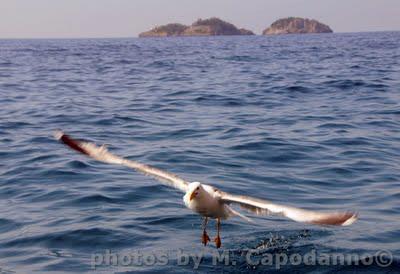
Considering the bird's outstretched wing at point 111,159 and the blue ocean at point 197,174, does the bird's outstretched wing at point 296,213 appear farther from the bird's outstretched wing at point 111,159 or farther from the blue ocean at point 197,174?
the blue ocean at point 197,174

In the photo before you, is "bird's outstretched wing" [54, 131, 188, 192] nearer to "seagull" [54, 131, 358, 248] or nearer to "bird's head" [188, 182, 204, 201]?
"seagull" [54, 131, 358, 248]

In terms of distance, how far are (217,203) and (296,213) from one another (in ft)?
6.54

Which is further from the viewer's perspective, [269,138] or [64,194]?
[269,138]

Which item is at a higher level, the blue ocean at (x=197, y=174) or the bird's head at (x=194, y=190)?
the bird's head at (x=194, y=190)

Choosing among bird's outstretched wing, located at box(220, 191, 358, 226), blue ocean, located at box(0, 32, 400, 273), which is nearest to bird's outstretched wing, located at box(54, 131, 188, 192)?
bird's outstretched wing, located at box(220, 191, 358, 226)

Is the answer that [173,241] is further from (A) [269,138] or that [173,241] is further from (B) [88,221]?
(A) [269,138]

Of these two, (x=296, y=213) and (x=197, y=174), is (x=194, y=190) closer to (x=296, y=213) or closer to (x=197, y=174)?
(x=296, y=213)

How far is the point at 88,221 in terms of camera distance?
1141 centimetres

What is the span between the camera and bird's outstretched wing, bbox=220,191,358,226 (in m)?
A: 6.59

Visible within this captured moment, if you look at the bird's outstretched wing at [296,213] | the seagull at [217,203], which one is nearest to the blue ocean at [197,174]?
the seagull at [217,203]

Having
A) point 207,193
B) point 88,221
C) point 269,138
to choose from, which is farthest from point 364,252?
point 269,138

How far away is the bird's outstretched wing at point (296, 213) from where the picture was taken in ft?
21.6

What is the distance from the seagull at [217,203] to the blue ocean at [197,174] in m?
1.08

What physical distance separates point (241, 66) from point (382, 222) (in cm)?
3062
